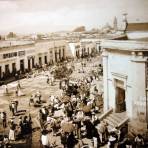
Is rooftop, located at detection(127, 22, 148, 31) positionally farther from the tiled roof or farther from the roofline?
the roofline

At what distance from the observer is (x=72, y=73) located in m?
8.73

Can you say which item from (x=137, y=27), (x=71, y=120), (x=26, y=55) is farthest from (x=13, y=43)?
(x=137, y=27)

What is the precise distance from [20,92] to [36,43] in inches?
50.9

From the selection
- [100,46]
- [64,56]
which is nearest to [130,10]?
[100,46]

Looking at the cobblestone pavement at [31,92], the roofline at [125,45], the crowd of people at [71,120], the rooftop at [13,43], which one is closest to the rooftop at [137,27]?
the roofline at [125,45]

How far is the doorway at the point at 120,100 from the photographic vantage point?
746cm

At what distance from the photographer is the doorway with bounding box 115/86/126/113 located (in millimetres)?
7465

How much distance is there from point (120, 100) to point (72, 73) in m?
1.73

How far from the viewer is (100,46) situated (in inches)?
309

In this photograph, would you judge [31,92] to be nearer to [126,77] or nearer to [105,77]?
[105,77]

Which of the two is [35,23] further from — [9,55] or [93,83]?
[93,83]

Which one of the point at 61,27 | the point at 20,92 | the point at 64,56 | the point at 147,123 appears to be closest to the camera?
the point at 147,123

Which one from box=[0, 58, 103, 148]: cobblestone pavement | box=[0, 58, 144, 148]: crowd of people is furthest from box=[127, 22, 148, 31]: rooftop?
box=[0, 58, 144, 148]: crowd of people

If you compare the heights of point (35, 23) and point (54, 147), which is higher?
point (35, 23)
